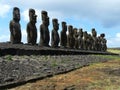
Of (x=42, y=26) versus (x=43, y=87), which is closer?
(x=43, y=87)

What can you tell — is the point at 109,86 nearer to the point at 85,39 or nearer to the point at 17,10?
the point at 17,10

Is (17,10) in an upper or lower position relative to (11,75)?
upper

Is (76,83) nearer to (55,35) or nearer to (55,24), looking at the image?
(55,35)

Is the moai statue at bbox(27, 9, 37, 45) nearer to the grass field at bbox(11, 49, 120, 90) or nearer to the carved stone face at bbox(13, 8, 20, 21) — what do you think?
the carved stone face at bbox(13, 8, 20, 21)

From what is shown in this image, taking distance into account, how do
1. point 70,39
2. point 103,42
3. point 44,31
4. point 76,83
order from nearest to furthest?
point 76,83, point 44,31, point 70,39, point 103,42

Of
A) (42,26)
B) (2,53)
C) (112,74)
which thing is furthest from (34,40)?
(112,74)

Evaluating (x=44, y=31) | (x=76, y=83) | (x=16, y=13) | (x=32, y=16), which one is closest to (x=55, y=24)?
(x=44, y=31)

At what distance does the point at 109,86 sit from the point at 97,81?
946mm

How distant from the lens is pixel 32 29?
31250 mm

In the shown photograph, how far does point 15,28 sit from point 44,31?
229 inches

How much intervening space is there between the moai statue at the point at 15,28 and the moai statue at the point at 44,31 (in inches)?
188

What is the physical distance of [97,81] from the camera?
41.3 ft

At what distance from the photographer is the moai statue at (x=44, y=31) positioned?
3269 centimetres

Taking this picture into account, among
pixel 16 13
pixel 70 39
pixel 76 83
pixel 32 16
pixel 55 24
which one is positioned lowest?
pixel 76 83
